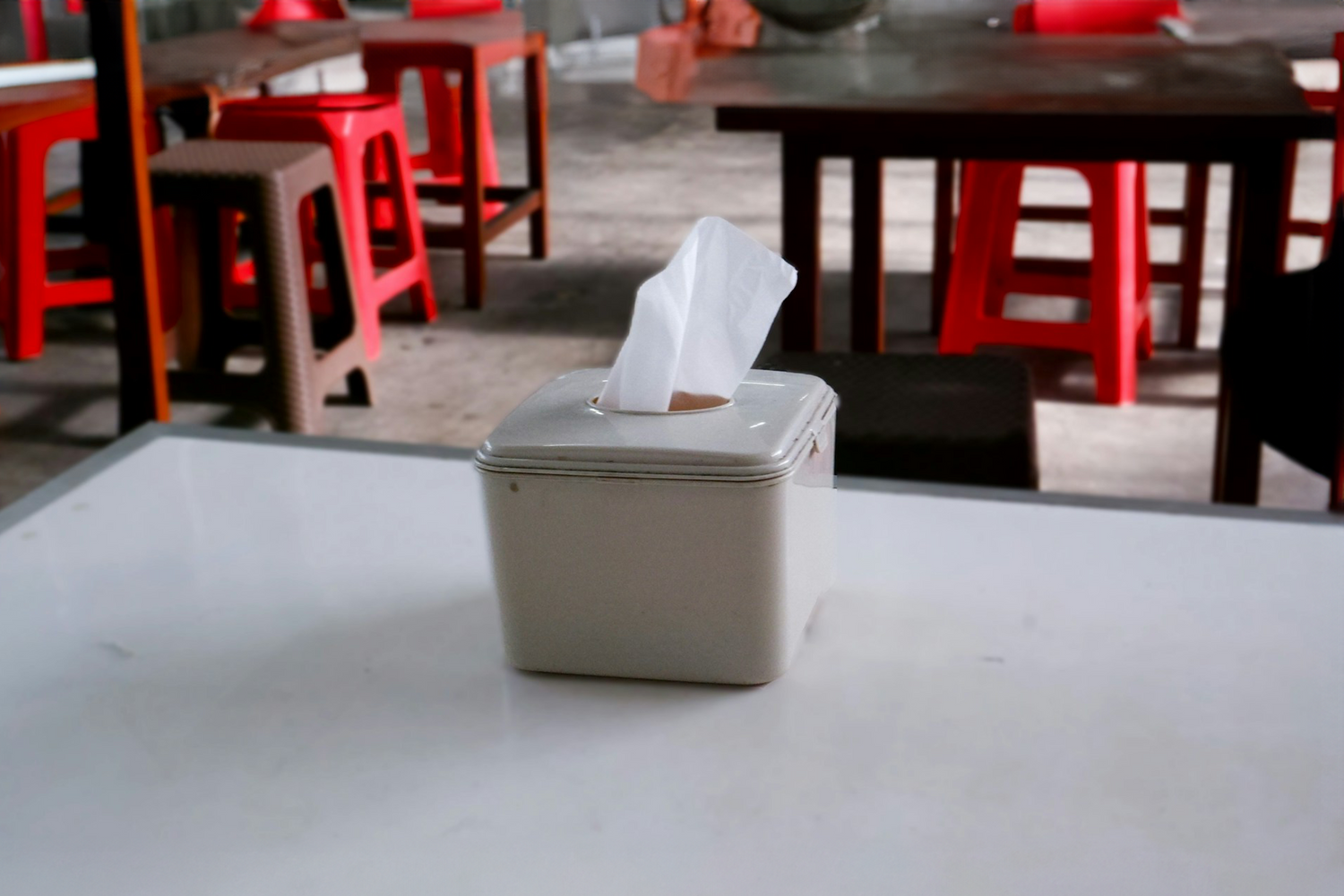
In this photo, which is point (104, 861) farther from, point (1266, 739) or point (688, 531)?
point (1266, 739)

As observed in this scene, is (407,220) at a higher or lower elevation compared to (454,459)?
lower

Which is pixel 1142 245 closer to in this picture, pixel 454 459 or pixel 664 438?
pixel 454 459

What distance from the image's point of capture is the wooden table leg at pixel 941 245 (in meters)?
3.62

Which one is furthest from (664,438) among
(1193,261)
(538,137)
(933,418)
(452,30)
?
(538,137)

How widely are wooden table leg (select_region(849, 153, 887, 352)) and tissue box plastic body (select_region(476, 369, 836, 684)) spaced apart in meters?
1.97

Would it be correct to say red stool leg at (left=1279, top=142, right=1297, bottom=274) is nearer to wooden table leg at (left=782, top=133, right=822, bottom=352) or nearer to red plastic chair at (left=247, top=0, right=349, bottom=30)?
wooden table leg at (left=782, top=133, right=822, bottom=352)

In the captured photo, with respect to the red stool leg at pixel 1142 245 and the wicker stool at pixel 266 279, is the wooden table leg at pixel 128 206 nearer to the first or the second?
the wicker stool at pixel 266 279

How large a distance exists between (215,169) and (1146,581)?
2.47 meters

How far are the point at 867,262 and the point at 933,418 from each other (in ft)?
3.80

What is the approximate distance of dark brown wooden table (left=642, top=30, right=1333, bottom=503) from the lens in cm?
207

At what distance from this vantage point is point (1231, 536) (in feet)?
2.53

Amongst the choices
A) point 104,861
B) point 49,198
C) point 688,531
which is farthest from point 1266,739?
point 49,198

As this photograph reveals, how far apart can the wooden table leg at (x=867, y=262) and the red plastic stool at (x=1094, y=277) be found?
0.48 meters

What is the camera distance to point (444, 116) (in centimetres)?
462
